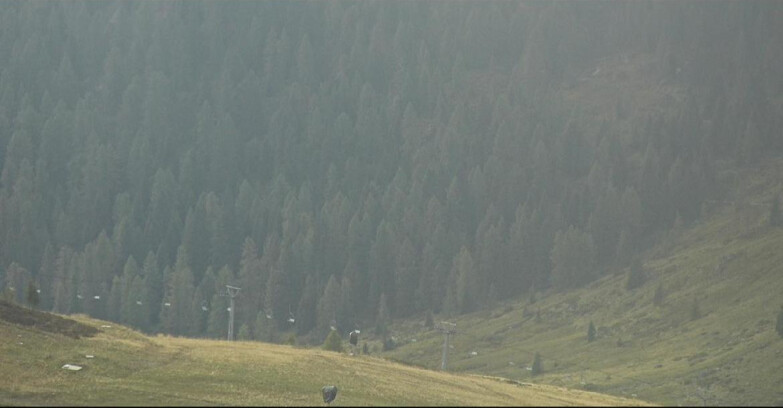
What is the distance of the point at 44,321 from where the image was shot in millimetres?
94562

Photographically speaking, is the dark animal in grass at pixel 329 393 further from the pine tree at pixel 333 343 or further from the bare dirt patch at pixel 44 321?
the pine tree at pixel 333 343

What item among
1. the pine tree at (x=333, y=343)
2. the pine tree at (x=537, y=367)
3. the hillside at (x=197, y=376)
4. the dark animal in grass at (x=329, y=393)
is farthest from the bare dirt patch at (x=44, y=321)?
the pine tree at (x=537, y=367)

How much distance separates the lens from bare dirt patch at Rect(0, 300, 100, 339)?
92.8m

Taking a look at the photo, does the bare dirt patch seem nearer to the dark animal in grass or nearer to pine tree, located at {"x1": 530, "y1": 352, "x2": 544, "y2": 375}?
the dark animal in grass

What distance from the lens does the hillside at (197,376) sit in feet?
244

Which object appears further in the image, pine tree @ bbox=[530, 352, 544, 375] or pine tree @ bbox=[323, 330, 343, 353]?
pine tree @ bbox=[530, 352, 544, 375]

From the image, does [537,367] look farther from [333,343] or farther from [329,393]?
[329,393]

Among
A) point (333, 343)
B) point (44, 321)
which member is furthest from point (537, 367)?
point (44, 321)

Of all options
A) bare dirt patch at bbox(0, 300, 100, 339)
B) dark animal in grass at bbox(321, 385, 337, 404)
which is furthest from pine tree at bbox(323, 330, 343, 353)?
dark animal in grass at bbox(321, 385, 337, 404)

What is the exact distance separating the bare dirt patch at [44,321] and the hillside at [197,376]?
0.31ft

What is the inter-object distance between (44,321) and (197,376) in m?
21.5

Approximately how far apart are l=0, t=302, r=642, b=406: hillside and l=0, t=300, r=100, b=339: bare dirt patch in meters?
0.10

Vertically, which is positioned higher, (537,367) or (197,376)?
(537,367)

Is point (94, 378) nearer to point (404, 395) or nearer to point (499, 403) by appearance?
point (404, 395)
